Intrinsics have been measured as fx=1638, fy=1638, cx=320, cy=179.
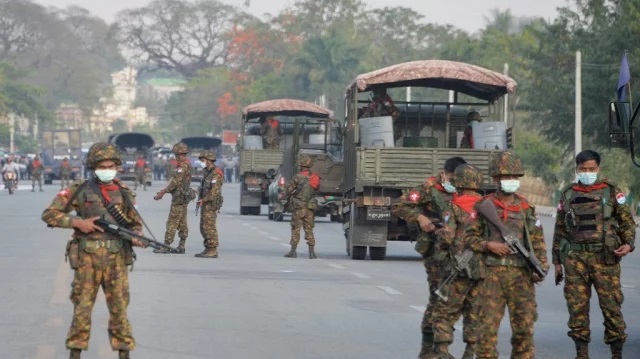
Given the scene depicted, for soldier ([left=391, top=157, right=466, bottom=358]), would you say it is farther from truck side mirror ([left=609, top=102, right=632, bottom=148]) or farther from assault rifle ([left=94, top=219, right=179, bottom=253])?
assault rifle ([left=94, top=219, right=179, bottom=253])

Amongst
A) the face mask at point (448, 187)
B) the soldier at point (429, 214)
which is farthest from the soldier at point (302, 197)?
the face mask at point (448, 187)

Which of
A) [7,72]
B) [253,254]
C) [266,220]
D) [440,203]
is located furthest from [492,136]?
[7,72]

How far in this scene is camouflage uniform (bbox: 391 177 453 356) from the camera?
39.3 feet

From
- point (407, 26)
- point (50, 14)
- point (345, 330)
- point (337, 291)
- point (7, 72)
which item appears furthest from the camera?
point (50, 14)

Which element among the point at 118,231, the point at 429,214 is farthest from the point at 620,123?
the point at 118,231

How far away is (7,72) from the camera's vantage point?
118 m

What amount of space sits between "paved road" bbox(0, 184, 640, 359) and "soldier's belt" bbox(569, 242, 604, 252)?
40.9 inches

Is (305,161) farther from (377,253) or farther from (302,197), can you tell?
(377,253)

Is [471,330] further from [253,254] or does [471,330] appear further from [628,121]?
[253,254]

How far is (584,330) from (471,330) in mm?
1387

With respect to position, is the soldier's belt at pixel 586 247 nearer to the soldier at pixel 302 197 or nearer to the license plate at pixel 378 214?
the license plate at pixel 378 214

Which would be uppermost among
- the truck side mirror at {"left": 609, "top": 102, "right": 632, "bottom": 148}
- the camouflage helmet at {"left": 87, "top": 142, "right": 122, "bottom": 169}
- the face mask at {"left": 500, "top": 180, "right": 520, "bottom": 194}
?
the truck side mirror at {"left": 609, "top": 102, "right": 632, "bottom": 148}

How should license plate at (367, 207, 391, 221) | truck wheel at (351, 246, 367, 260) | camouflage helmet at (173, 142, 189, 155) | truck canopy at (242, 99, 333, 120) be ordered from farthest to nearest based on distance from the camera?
truck canopy at (242, 99, 333, 120), truck wheel at (351, 246, 367, 260), camouflage helmet at (173, 142, 189, 155), license plate at (367, 207, 391, 221)

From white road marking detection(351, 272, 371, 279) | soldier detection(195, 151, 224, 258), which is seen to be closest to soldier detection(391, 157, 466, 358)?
white road marking detection(351, 272, 371, 279)
